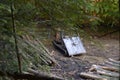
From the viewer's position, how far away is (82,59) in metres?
4.74

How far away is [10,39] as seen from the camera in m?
1.83

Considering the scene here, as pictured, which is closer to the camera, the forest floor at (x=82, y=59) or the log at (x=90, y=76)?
the log at (x=90, y=76)

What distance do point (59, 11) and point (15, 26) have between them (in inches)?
11.4

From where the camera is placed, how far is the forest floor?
3.89 metres

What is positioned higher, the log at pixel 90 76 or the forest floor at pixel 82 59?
the log at pixel 90 76

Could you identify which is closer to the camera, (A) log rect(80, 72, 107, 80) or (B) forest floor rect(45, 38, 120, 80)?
(A) log rect(80, 72, 107, 80)

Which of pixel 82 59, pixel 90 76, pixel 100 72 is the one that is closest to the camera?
pixel 90 76

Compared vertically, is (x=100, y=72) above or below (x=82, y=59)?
above

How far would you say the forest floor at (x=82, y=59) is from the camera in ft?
12.8

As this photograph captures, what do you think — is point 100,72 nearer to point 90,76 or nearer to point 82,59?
point 90,76

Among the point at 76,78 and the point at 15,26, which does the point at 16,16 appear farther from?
the point at 76,78

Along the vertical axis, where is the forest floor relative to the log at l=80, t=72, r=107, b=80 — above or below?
below

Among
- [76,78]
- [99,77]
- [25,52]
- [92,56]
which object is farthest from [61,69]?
[25,52]

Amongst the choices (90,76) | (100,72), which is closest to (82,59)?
(100,72)
